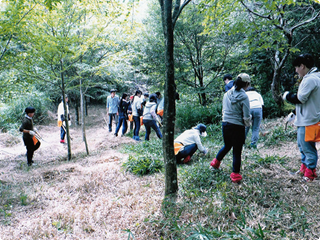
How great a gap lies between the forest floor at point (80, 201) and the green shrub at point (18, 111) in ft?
21.4

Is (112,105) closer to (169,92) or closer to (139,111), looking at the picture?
(139,111)

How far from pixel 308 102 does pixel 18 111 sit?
14.0 metres

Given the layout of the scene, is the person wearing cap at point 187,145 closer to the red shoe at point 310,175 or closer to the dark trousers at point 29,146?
the red shoe at point 310,175

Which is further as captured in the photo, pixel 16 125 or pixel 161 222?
pixel 16 125

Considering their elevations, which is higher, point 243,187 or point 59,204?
point 243,187

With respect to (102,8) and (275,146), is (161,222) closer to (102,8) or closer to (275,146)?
(275,146)

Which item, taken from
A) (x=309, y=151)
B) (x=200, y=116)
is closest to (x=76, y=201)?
(x=309, y=151)

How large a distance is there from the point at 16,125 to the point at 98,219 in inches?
415

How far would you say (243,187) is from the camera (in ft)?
10.2

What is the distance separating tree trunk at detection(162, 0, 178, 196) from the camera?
279cm

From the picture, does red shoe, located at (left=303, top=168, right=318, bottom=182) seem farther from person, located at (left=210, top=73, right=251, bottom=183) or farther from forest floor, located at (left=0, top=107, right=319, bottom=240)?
person, located at (left=210, top=73, right=251, bottom=183)

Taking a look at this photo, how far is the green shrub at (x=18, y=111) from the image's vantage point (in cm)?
1084

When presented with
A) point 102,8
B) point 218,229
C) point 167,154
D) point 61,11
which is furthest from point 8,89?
point 218,229

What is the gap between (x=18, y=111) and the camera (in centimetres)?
1189
